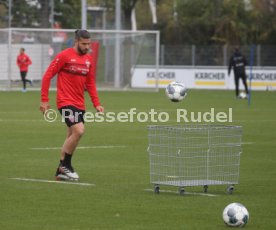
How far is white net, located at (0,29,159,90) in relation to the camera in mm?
45188

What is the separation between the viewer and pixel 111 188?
13.0 metres

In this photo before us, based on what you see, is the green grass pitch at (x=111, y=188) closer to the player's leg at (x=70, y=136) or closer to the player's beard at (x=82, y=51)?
the player's leg at (x=70, y=136)

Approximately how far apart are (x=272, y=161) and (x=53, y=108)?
1555cm

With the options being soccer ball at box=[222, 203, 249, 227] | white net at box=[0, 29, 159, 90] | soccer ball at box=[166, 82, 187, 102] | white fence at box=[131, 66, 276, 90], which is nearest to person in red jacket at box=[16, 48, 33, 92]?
white net at box=[0, 29, 159, 90]

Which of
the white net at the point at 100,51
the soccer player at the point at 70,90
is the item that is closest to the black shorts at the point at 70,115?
the soccer player at the point at 70,90

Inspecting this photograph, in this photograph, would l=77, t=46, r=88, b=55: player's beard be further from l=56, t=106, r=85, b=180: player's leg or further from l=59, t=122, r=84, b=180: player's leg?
l=59, t=122, r=84, b=180: player's leg

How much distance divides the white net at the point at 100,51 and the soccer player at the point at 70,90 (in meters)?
30.6

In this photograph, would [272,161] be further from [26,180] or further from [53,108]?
[53,108]

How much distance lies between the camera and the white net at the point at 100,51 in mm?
45188

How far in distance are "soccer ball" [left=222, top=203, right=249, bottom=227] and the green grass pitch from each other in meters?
0.11

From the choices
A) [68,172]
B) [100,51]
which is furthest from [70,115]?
[100,51]

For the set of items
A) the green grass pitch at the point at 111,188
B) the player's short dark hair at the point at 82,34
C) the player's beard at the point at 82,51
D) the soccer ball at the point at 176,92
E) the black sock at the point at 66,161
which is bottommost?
the green grass pitch at the point at 111,188

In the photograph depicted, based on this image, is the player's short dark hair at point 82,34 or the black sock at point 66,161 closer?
the player's short dark hair at point 82,34

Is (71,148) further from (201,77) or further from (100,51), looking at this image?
(201,77)
